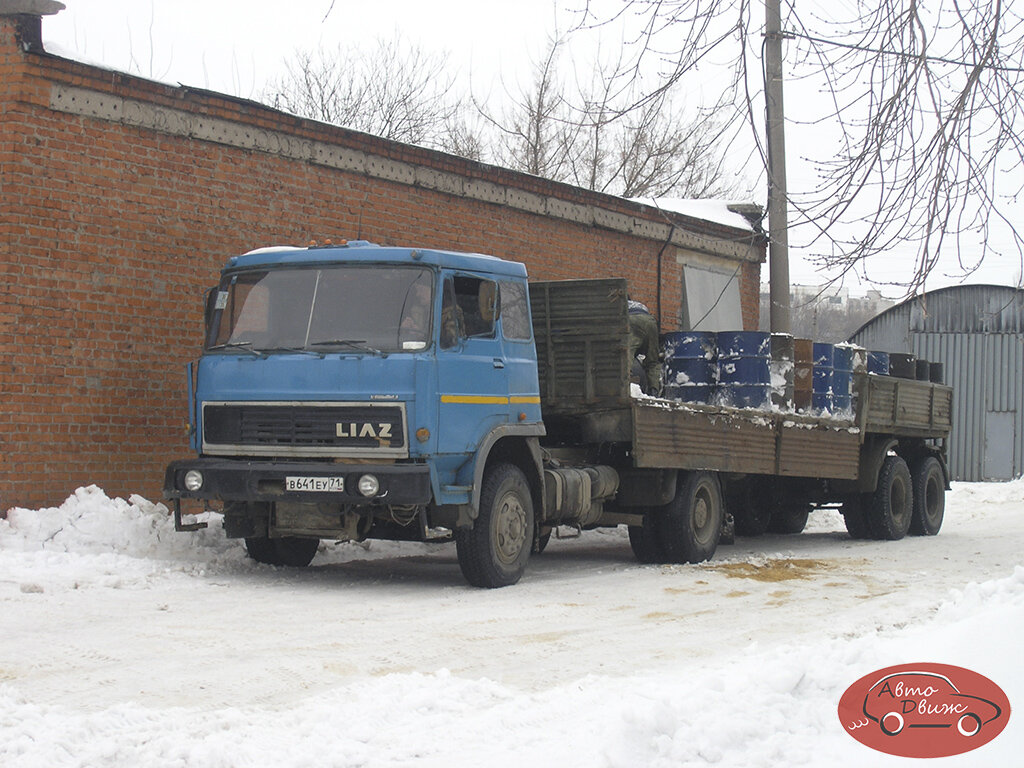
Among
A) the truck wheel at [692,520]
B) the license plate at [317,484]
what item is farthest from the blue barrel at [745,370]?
the license plate at [317,484]

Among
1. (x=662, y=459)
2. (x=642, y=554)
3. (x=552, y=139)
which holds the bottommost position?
(x=642, y=554)

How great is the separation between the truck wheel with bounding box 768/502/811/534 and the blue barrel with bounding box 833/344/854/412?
2.07 metres

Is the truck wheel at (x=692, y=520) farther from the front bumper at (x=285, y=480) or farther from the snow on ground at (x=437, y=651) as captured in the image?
the front bumper at (x=285, y=480)

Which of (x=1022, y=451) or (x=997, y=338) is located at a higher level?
(x=997, y=338)

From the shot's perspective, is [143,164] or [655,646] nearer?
[655,646]

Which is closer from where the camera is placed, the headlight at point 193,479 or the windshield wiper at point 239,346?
the headlight at point 193,479

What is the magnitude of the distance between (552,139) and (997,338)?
38.2ft

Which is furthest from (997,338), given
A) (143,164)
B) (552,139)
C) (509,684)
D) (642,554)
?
(509,684)

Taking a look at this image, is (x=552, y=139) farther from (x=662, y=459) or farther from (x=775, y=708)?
(x=775, y=708)

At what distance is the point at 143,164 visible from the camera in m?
11.6

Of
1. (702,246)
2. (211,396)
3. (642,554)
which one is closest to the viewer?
(211,396)

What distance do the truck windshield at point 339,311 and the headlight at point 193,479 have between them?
0.97 meters

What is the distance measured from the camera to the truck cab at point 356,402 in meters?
9.12

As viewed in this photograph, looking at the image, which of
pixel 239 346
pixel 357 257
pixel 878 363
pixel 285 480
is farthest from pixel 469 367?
pixel 878 363
